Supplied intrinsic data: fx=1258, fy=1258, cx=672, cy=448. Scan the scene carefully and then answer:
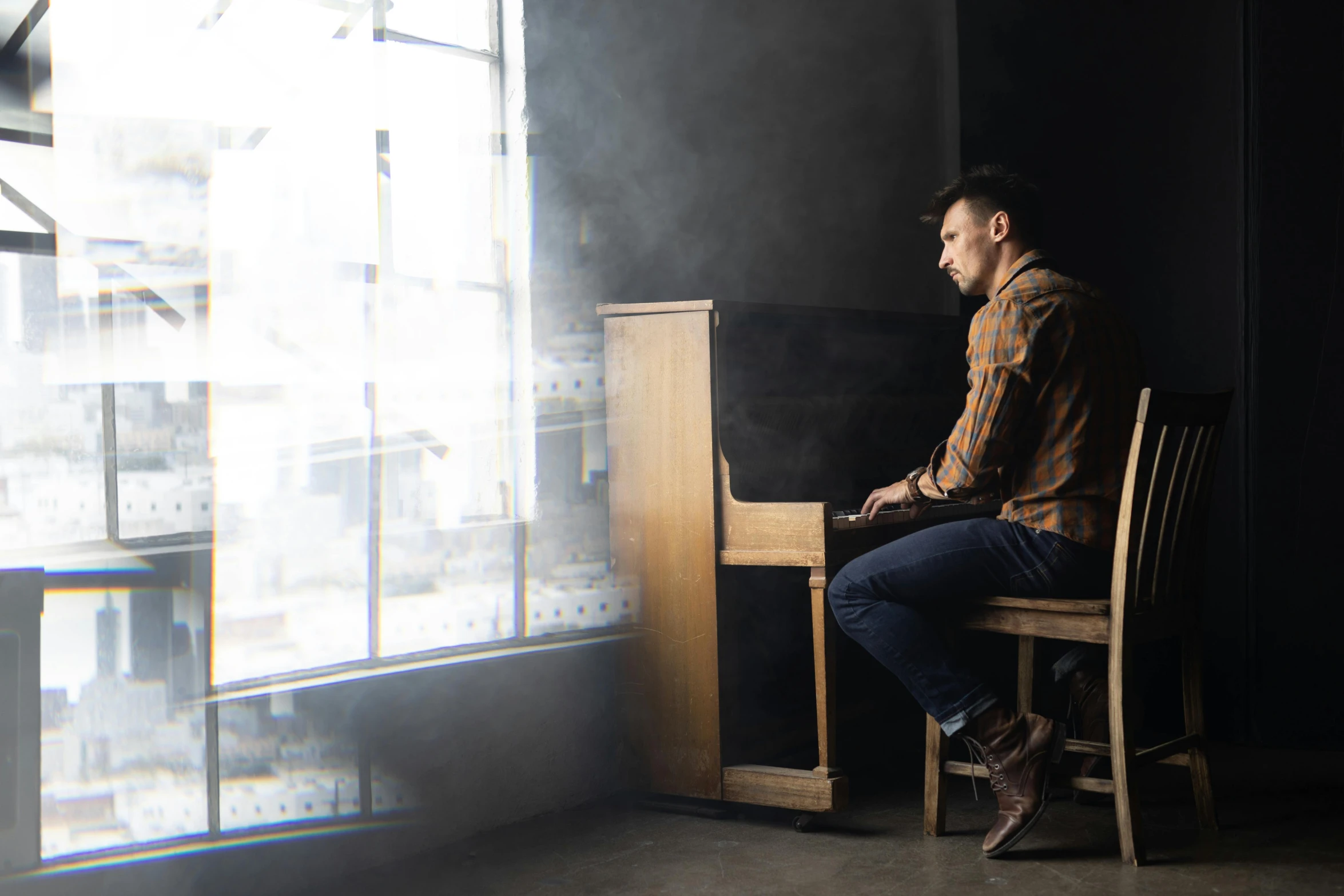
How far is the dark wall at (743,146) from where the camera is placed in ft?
10.7

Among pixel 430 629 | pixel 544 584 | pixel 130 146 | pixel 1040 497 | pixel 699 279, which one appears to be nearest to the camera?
pixel 130 146

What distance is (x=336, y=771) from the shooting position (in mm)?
2666

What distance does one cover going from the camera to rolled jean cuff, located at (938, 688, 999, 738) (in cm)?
263

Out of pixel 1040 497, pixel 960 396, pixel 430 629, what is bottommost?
pixel 430 629

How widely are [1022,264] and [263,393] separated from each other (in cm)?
163

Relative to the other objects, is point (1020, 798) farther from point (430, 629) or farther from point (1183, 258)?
point (1183, 258)

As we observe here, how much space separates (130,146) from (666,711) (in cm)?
171

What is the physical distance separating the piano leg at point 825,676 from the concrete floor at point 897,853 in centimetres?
17

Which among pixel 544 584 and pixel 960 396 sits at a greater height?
pixel 960 396

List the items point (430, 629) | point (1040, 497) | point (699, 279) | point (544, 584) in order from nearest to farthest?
point (1040, 497) → point (430, 629) → point (544, 584) → point (699, 279)

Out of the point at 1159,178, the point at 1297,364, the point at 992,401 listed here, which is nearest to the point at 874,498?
the point at 992,401

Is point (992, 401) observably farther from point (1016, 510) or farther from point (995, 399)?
point (1016, 510)

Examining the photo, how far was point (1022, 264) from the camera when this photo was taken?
107 inches

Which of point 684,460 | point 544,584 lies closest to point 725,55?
point 684,460
